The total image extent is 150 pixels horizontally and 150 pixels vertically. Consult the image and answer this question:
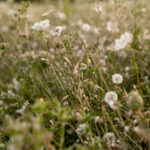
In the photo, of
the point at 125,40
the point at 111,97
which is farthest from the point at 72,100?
the point at 125,40

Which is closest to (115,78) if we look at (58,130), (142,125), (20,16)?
(142,125)

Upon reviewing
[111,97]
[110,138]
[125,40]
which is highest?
[125,40]

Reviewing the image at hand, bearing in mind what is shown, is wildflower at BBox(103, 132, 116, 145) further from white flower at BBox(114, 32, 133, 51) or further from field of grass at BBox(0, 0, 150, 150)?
white flower at BBox(114, 32, 133, 51)

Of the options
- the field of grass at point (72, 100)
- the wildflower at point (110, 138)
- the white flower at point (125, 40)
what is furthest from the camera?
the white flower at point (125, 40)

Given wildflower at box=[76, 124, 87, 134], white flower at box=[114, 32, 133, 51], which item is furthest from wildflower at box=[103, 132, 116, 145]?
white flower at box=[114, 32, 133, 51]

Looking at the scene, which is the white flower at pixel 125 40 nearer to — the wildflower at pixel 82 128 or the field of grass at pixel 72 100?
the field of grass at pixel 72 100

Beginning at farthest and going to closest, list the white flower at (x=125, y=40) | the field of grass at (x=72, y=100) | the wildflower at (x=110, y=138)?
1. the white flower at (x=125, y=40)
2. the wildflower at (x=110, y=138)
3. the field of grass at (x=72, y=100)

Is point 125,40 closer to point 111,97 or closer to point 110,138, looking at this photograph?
point 111,97

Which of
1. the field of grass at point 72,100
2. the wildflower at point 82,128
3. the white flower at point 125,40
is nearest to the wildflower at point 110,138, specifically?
the field of grass at point 72,100

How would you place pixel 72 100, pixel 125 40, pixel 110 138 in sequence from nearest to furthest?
pixel 110 138 → pixel 125 40 → pixel 72 100

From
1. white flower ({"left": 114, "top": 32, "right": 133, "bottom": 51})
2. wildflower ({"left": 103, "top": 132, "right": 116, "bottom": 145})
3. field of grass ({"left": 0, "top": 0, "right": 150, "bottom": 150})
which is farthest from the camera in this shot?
white flower ({"left": 114, "top": 32, "right": 133, "bottom": 51})

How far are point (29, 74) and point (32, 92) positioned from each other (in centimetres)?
19

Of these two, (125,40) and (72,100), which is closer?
(125,40)

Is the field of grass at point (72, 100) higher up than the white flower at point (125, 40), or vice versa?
the white flower at point (125, 40)
